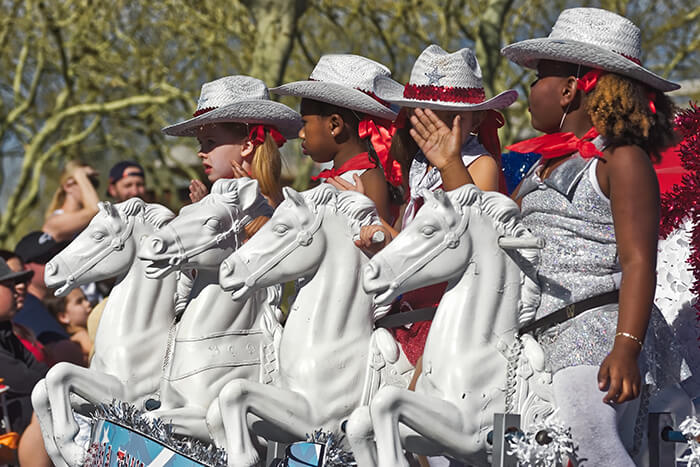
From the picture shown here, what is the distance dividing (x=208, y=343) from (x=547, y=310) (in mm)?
1455

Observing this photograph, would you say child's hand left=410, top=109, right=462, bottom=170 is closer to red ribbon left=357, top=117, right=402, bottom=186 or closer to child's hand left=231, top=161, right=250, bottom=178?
red ribbon left=357, top=117, right=402, bottom=186

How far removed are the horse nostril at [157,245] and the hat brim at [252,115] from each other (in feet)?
2.60

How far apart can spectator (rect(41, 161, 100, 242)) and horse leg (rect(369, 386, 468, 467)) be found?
5.13 m

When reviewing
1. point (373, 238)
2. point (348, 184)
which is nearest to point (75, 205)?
point (348, 184)

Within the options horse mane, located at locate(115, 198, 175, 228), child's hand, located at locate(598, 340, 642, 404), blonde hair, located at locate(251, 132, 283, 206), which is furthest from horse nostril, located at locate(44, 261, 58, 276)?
child's hand, located at locate(598, 340, 642, 404)

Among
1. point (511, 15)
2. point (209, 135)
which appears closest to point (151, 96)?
point (511, 15)

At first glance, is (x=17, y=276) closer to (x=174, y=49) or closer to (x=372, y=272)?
(x=372, y=272)

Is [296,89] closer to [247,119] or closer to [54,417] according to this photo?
[247,119]

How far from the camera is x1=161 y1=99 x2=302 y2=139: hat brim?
465 centimetres

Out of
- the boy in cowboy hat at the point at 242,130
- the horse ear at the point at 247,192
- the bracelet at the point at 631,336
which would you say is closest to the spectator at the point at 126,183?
the boy in cowboy hat at the point at 242,130

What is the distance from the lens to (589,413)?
3088 mm

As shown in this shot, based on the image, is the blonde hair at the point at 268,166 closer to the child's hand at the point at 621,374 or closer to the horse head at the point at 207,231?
the horse head at the point at 207,231

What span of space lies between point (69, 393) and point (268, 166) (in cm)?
123

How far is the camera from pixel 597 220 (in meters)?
3.24
